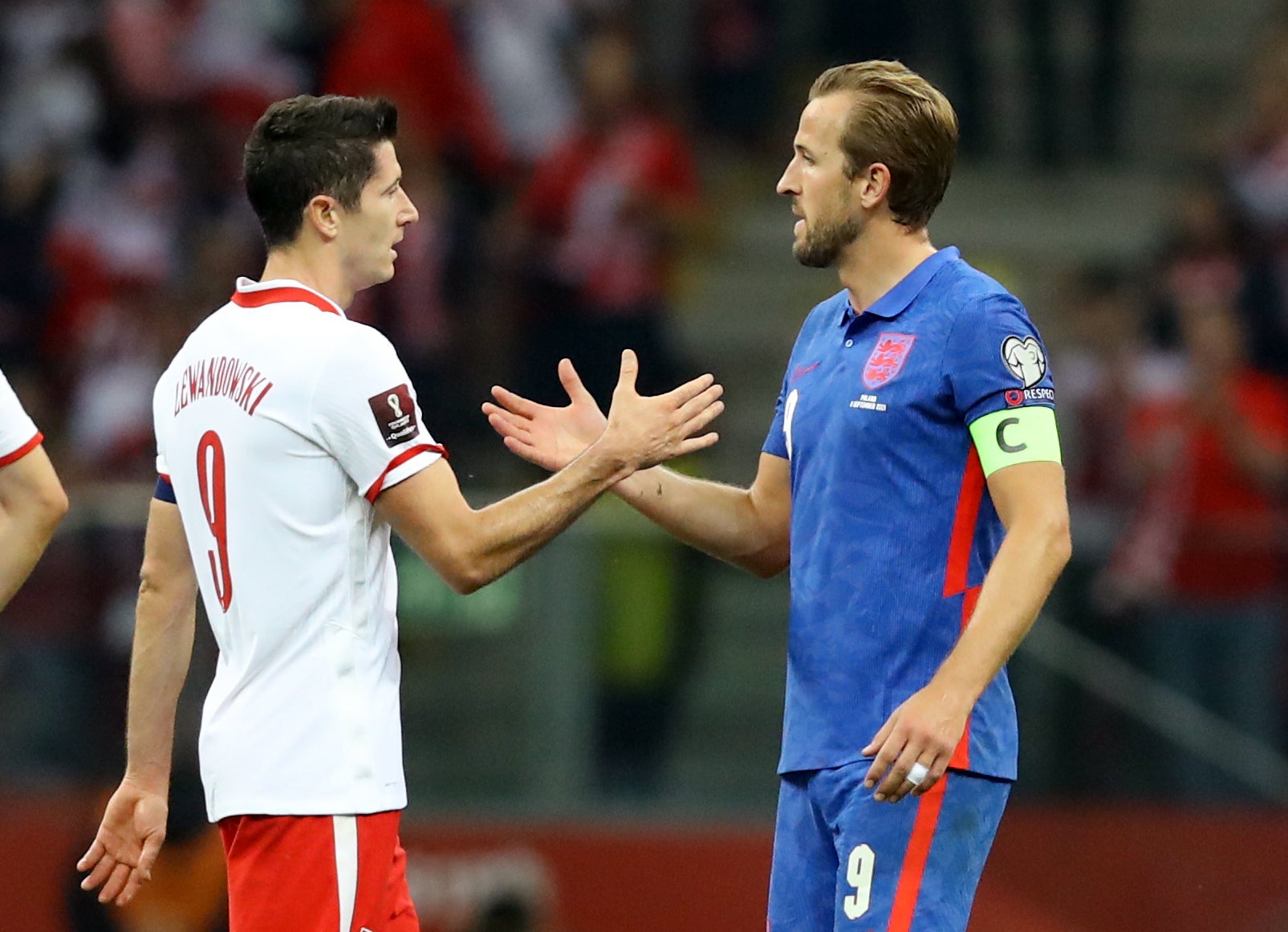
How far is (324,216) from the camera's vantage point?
446 centimetres

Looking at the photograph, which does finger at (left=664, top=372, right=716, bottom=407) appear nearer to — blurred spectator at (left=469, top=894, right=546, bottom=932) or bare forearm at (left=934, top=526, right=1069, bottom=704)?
bare forearm at (left=934, top=526, right=1069, bottom=704)

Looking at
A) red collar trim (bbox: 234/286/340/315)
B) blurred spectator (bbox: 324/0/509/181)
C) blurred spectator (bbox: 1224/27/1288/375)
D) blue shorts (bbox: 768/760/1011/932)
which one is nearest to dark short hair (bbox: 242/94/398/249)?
red collar trim (bbox: 234/286/340/315)

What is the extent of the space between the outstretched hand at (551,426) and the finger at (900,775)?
1.15 m

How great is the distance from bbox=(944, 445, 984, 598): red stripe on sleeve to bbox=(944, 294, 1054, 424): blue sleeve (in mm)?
121

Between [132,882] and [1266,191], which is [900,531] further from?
[1266,191]

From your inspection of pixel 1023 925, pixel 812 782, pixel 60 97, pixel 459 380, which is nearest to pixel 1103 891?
pixel 1023 925

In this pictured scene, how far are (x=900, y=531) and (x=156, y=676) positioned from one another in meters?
1.66

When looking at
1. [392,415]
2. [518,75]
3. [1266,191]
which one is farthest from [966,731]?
[1266,191]

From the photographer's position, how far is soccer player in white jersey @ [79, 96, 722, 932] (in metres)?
4.21

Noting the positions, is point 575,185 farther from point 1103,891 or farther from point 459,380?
point 1103,891

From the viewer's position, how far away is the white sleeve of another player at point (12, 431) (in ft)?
16.2

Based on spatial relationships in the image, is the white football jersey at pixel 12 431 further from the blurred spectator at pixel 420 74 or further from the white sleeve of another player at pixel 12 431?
the blurred spectator at pixel 420 74

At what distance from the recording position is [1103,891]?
9305 millimetres

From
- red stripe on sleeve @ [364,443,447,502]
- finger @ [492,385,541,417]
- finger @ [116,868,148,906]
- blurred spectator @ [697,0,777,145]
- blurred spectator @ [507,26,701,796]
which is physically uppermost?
blurred spectator @ [697,0,777,145]
